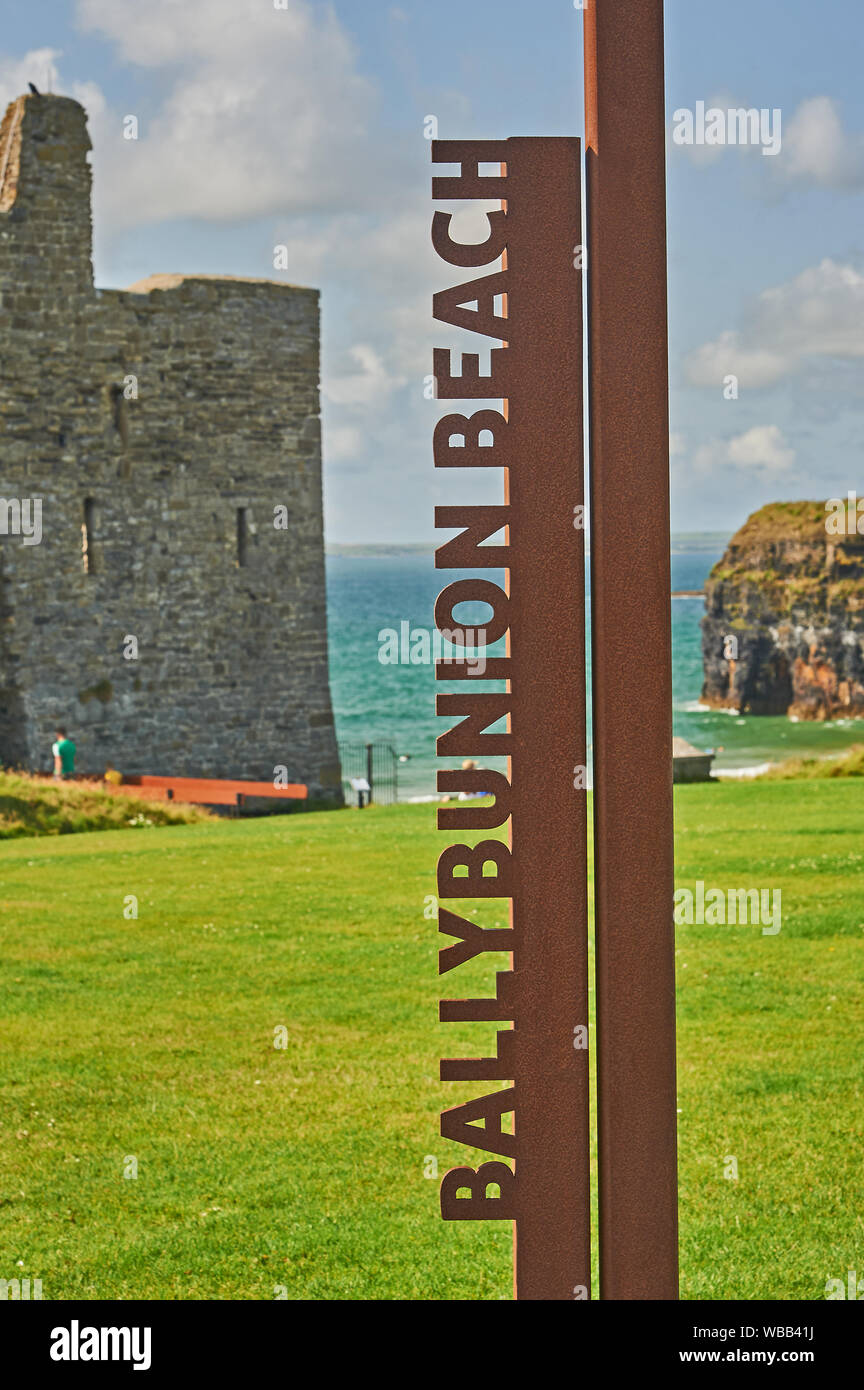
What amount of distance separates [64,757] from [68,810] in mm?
3665

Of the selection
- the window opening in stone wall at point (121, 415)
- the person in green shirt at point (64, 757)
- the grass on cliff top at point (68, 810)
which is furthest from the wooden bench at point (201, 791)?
the window opening in stone wall at point (121, 415)

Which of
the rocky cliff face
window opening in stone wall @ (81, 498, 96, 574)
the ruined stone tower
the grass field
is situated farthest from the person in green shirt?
the rocky cliff face

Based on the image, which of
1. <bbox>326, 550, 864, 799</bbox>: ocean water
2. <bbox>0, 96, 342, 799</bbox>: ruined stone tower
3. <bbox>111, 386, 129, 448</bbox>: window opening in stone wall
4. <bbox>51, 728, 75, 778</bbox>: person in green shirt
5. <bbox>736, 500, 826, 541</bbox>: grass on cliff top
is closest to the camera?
<bbox>51, 728, 75, 778</bbox>: person in green shirt

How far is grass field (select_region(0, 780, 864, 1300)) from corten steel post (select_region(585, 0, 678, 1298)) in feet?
5.57

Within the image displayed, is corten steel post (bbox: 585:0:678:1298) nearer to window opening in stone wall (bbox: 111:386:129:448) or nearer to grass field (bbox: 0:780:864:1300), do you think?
grass field (bbox: 0:780:864:1300)

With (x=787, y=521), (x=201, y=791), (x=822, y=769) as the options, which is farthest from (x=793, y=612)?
(x=201, y=791)

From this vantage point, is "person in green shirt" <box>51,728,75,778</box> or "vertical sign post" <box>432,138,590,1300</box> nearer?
"vertical sign post" <box>432,138,590,1300</box>

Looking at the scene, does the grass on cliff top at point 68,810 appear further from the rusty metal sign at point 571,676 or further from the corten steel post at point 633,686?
the corten steel post at point 633,686

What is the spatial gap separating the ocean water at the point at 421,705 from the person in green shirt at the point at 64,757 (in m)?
4.99

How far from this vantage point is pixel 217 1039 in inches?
304

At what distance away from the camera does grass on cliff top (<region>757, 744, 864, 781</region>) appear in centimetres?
1847

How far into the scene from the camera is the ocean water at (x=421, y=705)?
50875mm

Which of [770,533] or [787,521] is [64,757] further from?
[770,533]

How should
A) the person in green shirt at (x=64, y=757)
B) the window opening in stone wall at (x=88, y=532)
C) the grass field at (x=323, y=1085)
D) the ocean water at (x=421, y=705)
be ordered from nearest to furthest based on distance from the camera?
the grass field at (x=323, y=1085)
the person in green shirt at (x=64, y=757)
the window opening in stone wall at (x=88, y=532)
the ocean water at (x=421, y=705)
